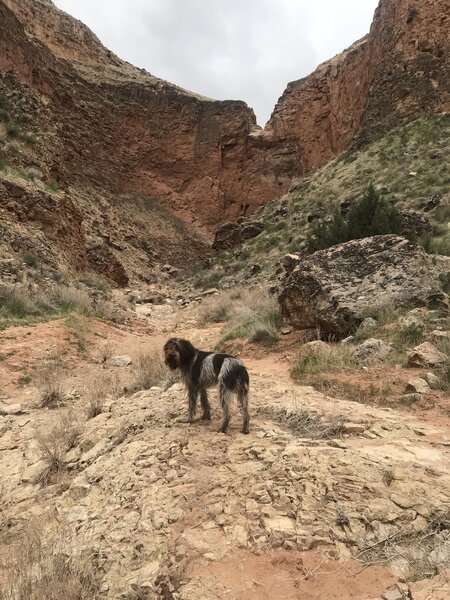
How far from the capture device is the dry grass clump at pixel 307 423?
457 cm

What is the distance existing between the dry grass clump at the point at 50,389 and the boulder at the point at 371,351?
4.69m

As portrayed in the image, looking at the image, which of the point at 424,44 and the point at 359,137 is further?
the point at 359,137

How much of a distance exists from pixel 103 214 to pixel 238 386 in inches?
1180

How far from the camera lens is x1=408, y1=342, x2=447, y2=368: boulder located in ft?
21.3

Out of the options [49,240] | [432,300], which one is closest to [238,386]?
[432,300]

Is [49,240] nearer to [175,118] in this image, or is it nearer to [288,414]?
[288,414]

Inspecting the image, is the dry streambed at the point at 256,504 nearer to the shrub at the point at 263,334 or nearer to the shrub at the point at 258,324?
the shrub at the point at 263,334

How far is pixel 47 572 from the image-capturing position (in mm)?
2896

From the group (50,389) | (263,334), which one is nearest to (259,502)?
(50,389)

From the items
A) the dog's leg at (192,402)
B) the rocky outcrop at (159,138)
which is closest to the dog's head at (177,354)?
the dog's leg at (192,402)

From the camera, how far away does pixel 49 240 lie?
59.3ft

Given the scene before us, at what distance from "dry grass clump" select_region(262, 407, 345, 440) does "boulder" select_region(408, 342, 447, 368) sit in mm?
2364

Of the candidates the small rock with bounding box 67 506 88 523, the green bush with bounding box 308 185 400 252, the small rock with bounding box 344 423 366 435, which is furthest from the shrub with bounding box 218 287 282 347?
the small rock with bounding box 67 506 88 523

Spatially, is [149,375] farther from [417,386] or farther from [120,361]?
[417,386]
